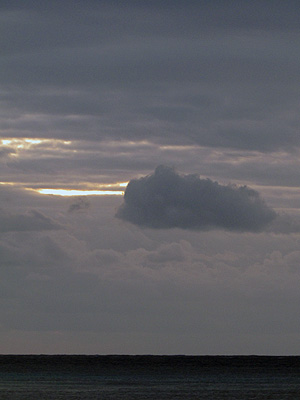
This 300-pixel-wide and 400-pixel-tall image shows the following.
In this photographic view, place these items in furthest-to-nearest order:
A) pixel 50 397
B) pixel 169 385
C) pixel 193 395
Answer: pixel 169 385 < pixel 193 395 < pixel 50 397

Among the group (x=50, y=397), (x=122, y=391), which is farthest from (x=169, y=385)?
(x=50, y=397)

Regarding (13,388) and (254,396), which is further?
(13,388)

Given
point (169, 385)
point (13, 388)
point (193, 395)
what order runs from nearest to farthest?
1. point (193, 395)
2. point (13, 388)
3. point (169, 385)

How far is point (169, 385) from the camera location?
11644 cm

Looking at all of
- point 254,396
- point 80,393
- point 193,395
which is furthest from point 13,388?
point 254,396

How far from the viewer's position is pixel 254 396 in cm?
9306

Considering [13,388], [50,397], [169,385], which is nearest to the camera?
[50,397]

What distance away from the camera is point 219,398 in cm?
9031

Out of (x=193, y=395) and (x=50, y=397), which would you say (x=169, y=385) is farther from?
(x=50, y=397)

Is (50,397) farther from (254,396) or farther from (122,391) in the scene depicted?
(254,396)

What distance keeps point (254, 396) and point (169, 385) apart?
84.0 ft

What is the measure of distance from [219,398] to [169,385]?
27034 mm

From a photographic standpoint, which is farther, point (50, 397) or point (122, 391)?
point (122, 391)

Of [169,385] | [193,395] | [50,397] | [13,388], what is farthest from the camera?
[169,385]
